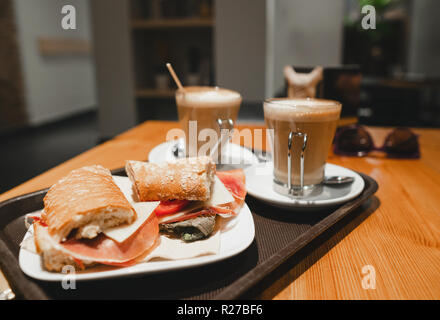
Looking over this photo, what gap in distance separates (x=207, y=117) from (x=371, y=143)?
611 mm

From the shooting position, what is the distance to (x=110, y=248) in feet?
1.62

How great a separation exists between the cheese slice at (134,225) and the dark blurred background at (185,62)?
30.6 inches

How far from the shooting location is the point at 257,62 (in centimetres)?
275

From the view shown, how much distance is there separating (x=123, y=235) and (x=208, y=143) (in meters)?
0.53

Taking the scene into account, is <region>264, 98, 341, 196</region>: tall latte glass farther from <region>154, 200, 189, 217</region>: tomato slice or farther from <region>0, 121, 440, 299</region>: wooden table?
<region>154, 200, 189, 217</region>: tomato slice

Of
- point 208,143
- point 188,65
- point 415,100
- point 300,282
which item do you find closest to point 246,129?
point 208,143

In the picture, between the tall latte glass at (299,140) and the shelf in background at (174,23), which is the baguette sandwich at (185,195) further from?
the shelf in background at (174,23)

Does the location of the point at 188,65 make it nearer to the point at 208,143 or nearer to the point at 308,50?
the point at 308,50

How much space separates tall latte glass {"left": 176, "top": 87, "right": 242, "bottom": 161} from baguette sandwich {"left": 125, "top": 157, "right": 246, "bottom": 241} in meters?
0.28

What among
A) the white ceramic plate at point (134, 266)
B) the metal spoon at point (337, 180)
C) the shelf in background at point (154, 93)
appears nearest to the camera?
the white ceramic plate at point (134, 266)

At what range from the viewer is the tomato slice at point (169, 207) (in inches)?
23.8

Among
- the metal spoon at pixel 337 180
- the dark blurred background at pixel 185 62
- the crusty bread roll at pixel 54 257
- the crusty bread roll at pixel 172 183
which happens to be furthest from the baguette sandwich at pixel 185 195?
the dark blurred background at pixel 185 62

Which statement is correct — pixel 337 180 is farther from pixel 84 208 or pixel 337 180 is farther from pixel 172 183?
pixel 84 208

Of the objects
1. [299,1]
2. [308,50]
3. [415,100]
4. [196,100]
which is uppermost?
[299,1]
